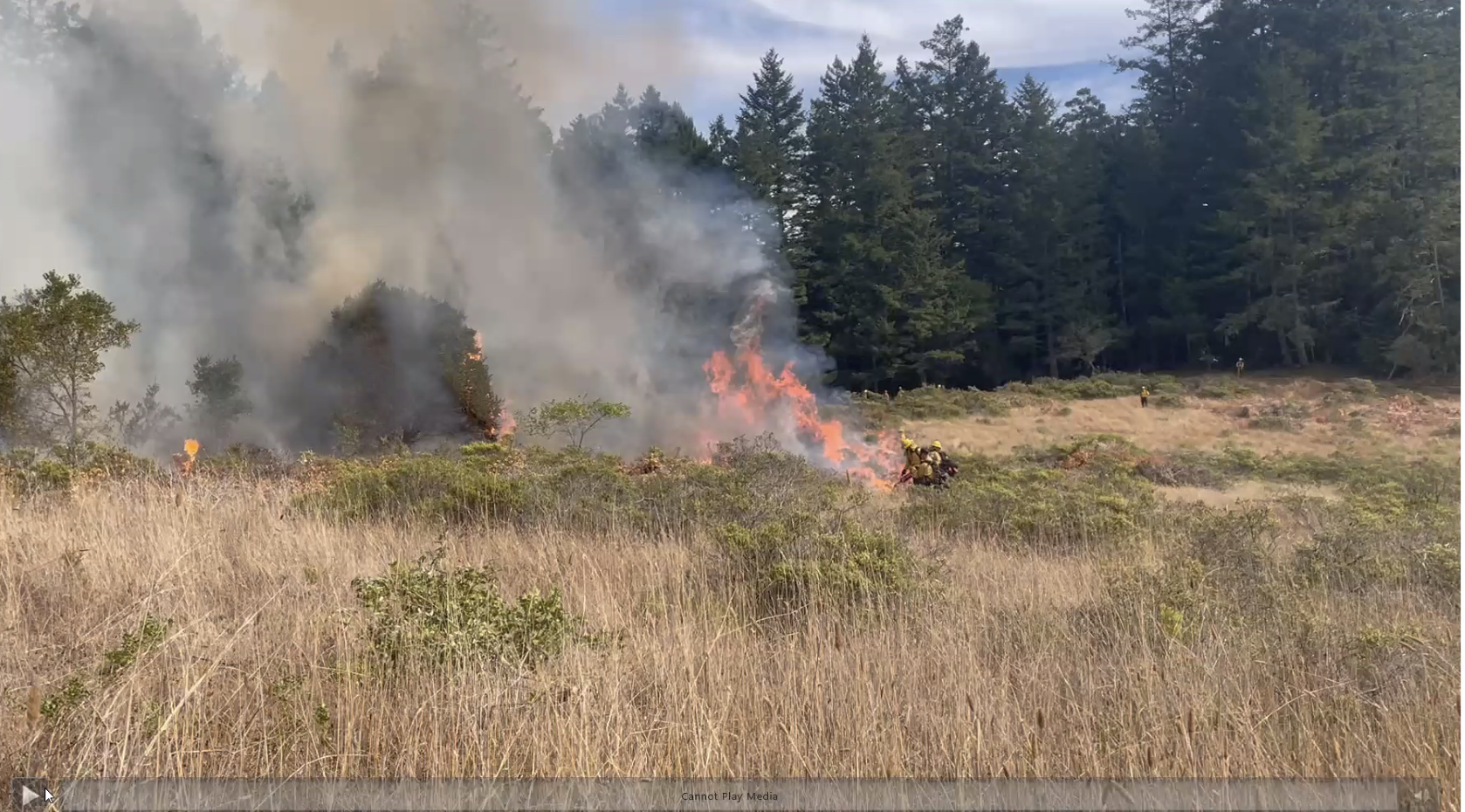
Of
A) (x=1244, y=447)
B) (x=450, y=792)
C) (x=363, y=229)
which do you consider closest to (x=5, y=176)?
(x=363, y=229)

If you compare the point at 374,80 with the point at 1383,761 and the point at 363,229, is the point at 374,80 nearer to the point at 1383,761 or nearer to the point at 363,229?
the point at 363,229

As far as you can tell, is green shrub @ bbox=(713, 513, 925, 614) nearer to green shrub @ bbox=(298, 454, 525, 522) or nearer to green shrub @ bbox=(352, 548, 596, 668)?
green shrub @ bbox=(352, 548, 596, 668)

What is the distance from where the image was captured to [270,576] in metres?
4.55

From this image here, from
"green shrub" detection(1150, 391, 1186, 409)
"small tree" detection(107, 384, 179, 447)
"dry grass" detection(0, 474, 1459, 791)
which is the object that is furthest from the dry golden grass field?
"green shrub" detection(1150, 391, 1186, 409)

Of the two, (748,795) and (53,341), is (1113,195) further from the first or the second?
(748,795)

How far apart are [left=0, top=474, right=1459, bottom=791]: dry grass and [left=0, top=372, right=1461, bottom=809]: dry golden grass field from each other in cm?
1

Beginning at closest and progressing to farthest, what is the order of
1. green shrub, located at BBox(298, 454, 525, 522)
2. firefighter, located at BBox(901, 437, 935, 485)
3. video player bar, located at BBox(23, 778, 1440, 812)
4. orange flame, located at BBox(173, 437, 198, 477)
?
video player bar, located at BBox(23, 778, 1440, 812) < green shrub, located at BBox(298, 454, 525, 522) < orange flame, located at BBox(173, 437, 198, 477) < firefighter, located at BBox(901, 437, 935, 485)

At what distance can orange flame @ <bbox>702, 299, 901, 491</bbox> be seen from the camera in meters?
17.3

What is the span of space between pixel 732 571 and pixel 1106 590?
1984 millimetres

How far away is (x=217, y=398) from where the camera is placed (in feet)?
54.5

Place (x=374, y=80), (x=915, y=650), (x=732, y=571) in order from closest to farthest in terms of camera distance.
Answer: (x=915, y=650) → (x=732, y=571) → (x=374, y=80)

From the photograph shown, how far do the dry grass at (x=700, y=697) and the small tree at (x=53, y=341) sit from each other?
799cm

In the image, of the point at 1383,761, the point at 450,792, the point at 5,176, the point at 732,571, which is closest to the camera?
the point at 450,792

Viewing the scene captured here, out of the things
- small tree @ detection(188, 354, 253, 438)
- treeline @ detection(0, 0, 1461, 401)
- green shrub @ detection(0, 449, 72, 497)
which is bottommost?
green shrub @ detection(0, 449, 72, 497)
